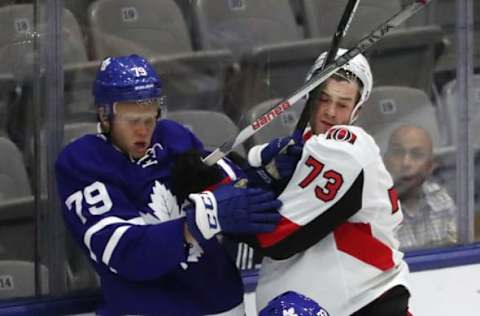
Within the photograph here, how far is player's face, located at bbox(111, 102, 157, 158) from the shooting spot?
97.6 inches

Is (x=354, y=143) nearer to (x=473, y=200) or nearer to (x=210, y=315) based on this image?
(x=210, y=315)

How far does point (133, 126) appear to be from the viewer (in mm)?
2494

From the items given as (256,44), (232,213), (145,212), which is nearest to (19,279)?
(145,212)

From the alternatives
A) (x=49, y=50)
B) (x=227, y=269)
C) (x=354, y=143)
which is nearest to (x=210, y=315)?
(x=227, y=269)

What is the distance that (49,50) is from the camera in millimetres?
2865

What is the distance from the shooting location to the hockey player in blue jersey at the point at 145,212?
7.73ft

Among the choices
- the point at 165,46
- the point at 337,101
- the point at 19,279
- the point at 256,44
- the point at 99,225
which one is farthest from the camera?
the point at 256,44

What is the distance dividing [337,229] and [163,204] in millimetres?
354

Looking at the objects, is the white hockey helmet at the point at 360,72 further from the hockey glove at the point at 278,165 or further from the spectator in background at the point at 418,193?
the spectator in background at the point at 418,193

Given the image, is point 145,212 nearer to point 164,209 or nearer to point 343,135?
point 164,209

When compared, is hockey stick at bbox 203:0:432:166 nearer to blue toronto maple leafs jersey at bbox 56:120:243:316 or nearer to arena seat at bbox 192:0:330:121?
blue toronto maple leafs jersey at bbox 56:120:243:316

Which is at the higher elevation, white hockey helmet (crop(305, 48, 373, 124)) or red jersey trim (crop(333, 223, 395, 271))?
white hockey helmet (crop(305, 48, 373, 124))

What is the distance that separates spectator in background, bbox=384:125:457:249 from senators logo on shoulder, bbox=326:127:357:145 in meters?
0.92

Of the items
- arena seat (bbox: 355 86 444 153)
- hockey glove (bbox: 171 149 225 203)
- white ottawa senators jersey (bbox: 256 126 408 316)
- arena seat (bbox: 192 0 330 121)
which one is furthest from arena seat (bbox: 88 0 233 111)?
white ottawa senators jersey (bbox: 256 126 408 316)
